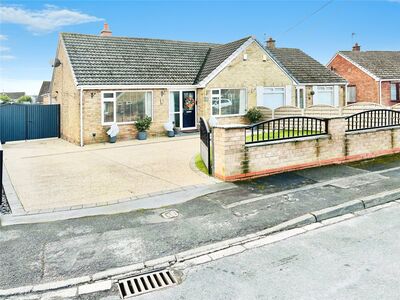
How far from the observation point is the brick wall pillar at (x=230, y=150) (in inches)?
357

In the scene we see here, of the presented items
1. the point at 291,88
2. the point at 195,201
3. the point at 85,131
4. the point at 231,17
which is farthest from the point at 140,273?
the point at 231,17

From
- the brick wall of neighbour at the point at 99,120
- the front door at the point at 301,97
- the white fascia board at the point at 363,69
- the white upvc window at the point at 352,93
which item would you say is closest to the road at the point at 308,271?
the brick wall of neighbour at the point at 99,120

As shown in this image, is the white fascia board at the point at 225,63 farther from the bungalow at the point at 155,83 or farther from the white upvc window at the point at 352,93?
the white upvc window at the point at 352,93

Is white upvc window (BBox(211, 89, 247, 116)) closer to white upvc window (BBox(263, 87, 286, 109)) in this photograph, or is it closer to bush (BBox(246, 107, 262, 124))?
bush (BBox(246, 107, 262, 124))

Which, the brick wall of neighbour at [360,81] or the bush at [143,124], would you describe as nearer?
the bush at [143,124]

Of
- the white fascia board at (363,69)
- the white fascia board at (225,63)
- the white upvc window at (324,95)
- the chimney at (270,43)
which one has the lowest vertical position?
the white upvc window at (324,95)

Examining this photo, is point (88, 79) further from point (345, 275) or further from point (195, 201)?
point (345, 275)

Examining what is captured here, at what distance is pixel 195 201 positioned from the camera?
7.64 m

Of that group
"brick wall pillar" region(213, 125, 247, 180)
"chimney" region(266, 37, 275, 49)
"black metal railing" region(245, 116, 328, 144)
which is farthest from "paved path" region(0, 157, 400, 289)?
"chimney" region(266, 37, 275, 49)

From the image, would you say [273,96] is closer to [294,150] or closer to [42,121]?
[294,150]

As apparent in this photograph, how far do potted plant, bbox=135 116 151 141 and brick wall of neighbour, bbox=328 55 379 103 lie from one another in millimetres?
23024

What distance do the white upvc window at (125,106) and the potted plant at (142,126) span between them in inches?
14.4

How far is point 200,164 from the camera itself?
1138 cm

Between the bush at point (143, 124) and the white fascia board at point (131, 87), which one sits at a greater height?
the white fascia board at point (131, 87)
